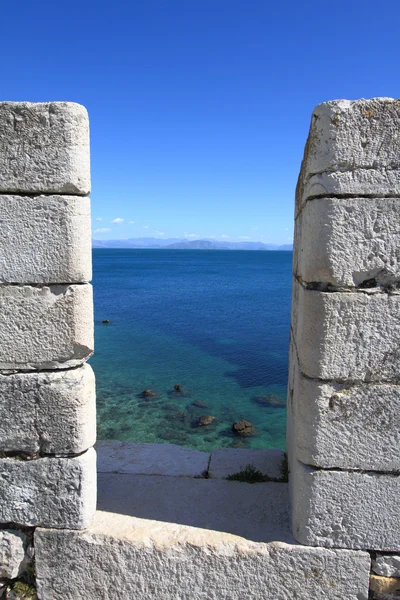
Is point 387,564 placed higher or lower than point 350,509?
lower

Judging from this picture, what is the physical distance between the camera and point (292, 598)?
2963mm

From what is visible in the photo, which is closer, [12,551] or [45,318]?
[45,318]

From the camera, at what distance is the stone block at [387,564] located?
287 centimetres

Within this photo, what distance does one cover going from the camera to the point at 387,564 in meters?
2.87

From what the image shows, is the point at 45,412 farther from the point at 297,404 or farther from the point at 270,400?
the point at 270,400

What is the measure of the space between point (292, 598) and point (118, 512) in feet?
4.20

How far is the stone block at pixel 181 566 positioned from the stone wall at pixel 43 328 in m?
0.17

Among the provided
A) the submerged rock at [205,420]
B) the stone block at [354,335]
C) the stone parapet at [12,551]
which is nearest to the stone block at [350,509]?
the stone block at [354,335]

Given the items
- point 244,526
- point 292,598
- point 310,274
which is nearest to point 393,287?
point 310,274

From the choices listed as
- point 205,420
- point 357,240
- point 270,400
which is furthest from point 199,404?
point 357,240

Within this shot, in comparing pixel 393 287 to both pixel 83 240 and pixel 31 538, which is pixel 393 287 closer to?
pixel 83 240

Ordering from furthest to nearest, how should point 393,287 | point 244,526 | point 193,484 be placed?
point 193,484
point 244,526
point 393,287

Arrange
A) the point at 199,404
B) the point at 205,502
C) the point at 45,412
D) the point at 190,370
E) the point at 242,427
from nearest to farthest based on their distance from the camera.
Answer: the point at 45,412
the point at 205,502
the point at 242,427
the point at 199,404
the point at 190,370

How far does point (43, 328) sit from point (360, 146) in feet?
7.11
